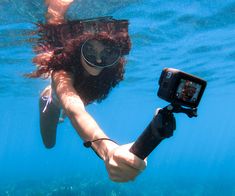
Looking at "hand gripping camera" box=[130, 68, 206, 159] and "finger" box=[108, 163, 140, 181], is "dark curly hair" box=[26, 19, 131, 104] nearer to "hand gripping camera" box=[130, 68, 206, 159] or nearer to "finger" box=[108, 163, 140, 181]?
Answer: "finger" box=[108, 163, 140, 181]

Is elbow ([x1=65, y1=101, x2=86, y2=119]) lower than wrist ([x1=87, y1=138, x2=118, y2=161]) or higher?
lower

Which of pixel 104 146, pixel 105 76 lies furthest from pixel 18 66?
pixel 104 146

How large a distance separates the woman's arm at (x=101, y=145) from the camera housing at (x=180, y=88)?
632mm

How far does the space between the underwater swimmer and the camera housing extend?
2.08 ft

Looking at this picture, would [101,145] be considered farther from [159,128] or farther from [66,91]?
[66,91]

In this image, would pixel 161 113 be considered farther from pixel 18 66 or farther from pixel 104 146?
pixel 18 66

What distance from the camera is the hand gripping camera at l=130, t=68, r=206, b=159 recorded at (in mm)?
2461

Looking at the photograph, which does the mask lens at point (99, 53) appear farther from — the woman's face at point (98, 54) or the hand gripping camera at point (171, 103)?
the hand gripping camera at point (171, 103)

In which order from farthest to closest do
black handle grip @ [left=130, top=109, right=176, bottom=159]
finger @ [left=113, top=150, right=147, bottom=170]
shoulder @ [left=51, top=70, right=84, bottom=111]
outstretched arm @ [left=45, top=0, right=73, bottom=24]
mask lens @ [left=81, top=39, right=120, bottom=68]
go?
outstretched arm @ [left=45, top=0, right=73, bottom=24]
mask lens @ [left=81, top=39, right=120, bottom=68]
shoulder @ [left=51, top=70, right=84, bottom=111]
finger @ [left=113, top=150, right=147, bottom=170]
black handle grip @ [left=130, top=109, right=176, bottom=159]

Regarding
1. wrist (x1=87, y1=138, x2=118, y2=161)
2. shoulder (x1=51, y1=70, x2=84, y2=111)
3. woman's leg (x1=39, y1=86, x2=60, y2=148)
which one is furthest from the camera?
woman's leg (x1=39, y1=86, x2=60, y2=148)

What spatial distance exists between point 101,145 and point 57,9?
8442mm

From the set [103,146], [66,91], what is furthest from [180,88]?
[66,91]

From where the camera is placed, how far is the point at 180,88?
8.22ft

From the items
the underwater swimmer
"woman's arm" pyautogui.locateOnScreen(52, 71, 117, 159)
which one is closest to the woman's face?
the underwater swimmer
